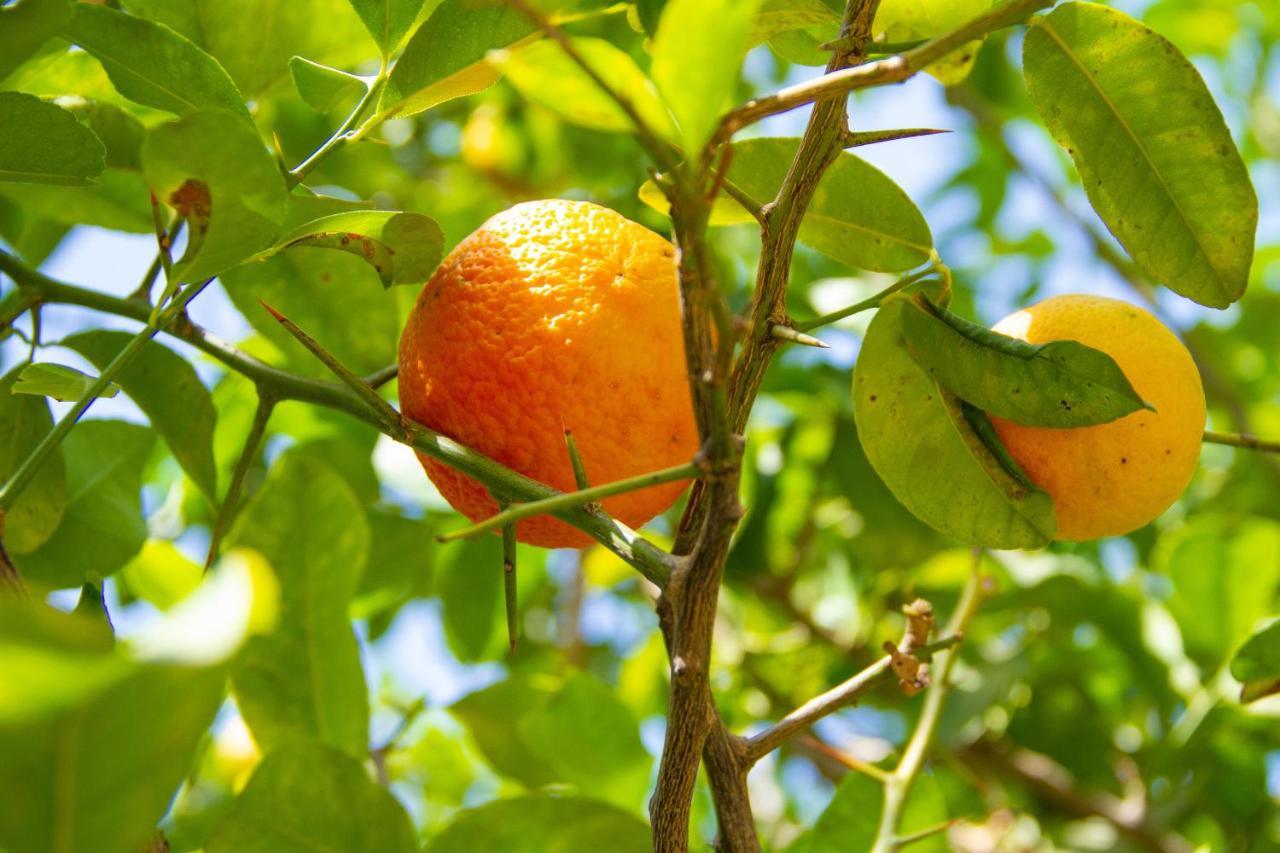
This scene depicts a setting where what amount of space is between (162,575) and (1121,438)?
104 cm

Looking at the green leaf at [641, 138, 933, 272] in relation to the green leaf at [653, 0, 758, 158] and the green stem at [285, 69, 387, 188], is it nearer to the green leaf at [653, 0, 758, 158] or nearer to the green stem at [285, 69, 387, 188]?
the green stem at [285, 69, 387, 188]

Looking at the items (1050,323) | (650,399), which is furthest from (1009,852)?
(650,399)

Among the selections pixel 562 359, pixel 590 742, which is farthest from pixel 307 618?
pixel 562 359

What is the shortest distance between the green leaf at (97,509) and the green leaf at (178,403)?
0.14 m

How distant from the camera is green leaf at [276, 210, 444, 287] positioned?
848 mm

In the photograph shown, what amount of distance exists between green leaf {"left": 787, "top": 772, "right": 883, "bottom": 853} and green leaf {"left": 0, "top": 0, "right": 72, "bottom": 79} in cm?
89

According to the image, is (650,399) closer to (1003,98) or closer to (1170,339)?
(1170,339)

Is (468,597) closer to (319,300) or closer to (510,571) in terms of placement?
(319,300)

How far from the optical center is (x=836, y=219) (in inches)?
39.2

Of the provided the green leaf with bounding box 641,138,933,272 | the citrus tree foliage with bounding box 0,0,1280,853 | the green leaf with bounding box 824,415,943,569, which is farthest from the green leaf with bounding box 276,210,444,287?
the green leaf with bounding box 824,415,943,569

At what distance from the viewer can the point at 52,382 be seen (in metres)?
0.77

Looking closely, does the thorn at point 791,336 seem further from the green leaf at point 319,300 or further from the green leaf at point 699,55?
the green leaf at point 319,300

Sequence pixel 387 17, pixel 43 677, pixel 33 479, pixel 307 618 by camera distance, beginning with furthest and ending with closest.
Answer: pixel 307 618 → pixel 33 479 → pixel 387 17 → pixel 43 677

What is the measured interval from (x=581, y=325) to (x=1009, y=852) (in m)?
1.12
